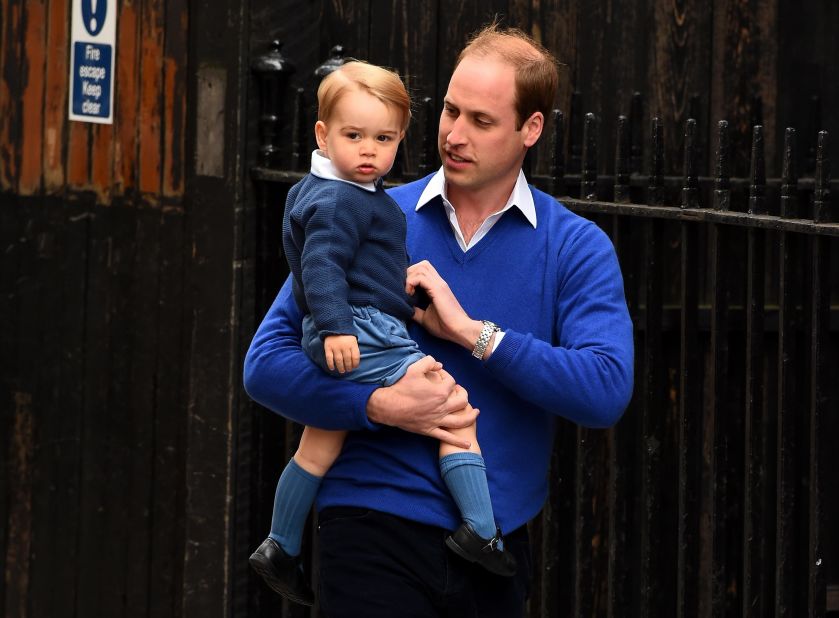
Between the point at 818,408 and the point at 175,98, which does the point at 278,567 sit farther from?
the point at 175,98

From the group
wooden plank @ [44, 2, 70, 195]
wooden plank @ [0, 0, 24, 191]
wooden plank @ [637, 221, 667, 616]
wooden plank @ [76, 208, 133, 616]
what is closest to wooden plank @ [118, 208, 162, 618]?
wooden plank @ [76, 208, 133, 616]

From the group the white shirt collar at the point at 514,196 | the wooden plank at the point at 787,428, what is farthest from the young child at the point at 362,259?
the wooden plank at the point at 787,428

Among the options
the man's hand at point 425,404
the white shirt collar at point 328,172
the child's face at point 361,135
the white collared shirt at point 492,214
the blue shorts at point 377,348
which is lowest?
the man's hand at point 425,404

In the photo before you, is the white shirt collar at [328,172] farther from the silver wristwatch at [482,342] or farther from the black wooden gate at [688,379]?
the black wooden gate at [688,379]

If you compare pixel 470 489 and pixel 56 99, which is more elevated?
pixel 56 99

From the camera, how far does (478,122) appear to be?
3168 millimetres

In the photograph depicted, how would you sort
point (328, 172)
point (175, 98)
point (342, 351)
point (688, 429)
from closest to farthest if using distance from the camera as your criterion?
point (342, 351) → point (328, 172) → point (688, 429) → point (175, 98)

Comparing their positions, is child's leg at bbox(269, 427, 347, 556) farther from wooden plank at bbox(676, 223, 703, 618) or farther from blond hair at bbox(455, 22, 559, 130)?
wooden plank at bbox(676, 223, 703, 618)

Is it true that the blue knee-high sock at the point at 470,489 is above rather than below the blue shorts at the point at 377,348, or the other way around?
below

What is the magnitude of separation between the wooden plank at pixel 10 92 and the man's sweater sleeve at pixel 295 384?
7.94 feet

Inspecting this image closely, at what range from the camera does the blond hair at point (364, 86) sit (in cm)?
309

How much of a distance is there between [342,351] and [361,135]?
408 mm

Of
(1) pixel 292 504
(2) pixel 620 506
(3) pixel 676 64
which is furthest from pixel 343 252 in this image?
(3) pixel 676 64

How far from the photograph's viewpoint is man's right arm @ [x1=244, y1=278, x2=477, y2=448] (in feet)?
10.2
